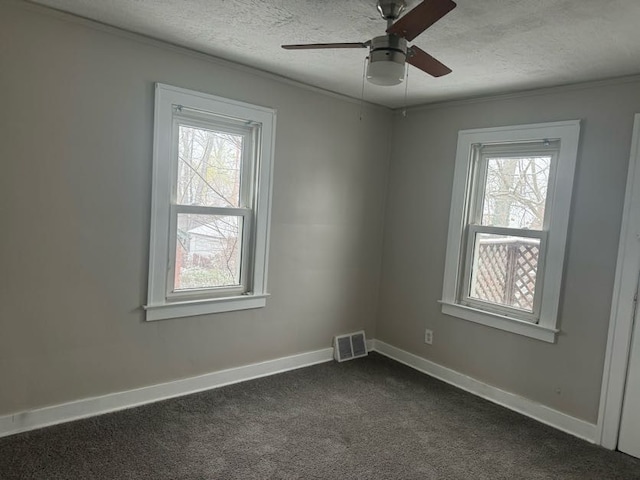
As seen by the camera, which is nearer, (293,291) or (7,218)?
(7,218)

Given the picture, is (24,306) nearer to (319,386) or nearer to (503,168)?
(319,386)

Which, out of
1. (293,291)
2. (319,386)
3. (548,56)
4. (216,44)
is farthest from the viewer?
(293,291)

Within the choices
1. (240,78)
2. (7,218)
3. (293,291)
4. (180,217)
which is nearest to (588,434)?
(293,291)

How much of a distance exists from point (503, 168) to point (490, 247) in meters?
0.63

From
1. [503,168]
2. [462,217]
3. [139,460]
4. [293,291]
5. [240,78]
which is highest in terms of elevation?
[240,78]

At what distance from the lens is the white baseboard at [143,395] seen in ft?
8.09

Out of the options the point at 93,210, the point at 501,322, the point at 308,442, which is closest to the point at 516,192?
the point at 501,322

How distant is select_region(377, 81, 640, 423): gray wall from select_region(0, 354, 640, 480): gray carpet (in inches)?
14.3

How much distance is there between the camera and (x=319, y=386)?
3.38 meters

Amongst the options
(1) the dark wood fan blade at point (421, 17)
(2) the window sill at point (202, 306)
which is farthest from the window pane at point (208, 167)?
(1) the dark wood fan blade at point (421, 17)

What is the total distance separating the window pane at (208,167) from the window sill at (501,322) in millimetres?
1985

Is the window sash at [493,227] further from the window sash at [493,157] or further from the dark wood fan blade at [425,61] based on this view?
the dark wood fan blade at [425,61]

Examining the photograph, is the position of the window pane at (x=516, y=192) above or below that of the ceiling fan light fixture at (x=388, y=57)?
below

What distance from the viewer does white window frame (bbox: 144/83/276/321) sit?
280 cm
